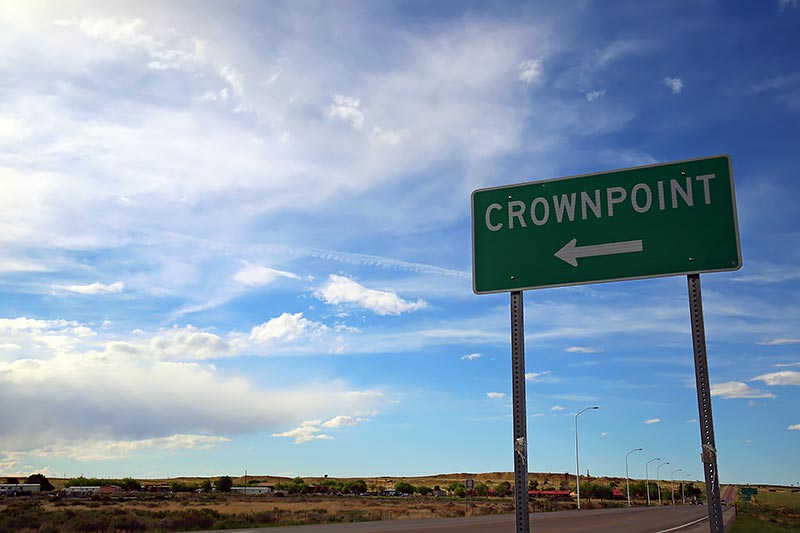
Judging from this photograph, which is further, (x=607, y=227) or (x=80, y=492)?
(x=80, y=492)

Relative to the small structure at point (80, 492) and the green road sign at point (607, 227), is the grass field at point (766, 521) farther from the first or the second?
the small structure at point (80, 492)

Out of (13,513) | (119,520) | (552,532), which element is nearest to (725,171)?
(552,532)

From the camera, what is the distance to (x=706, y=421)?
5.06 m

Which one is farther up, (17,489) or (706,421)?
(706,421)

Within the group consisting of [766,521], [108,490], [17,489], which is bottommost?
[108,490]

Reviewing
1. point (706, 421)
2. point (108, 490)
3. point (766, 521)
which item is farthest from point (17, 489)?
point (706, 421)

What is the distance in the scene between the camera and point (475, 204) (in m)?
6.47

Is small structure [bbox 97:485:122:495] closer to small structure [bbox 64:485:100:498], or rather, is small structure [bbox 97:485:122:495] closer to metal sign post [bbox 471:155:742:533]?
small structure [bbox 64:485:100:498]

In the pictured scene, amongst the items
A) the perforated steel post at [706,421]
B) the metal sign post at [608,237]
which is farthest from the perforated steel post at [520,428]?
the perforated steel post at [706,421]

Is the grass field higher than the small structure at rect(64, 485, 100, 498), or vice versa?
the grass field

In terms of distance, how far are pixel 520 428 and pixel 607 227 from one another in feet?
5.93

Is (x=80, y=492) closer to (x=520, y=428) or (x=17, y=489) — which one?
(x=17, y=489)

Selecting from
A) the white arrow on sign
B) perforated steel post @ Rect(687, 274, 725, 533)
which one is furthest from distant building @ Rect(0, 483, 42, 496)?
perforated steel post @ Rect(687, 274, 725, 533)

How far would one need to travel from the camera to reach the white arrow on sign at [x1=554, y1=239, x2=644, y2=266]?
5785 mm
